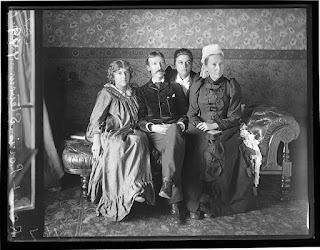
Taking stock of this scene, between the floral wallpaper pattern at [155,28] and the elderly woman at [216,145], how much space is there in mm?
111

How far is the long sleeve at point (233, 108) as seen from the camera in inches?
100

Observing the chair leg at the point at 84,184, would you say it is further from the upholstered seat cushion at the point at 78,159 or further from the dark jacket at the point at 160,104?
the dark jacket at the point at 160,104

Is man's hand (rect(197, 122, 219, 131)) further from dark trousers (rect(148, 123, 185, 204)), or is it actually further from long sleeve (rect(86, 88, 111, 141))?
long sleeve (rect(86, 88, 111, 141))

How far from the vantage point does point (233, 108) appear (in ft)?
8.37

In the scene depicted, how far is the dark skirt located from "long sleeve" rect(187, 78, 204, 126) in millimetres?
46

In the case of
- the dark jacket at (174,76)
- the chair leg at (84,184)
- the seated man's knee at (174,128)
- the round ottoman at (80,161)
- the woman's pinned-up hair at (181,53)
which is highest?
the woman's pinned-up hair at (181,53)

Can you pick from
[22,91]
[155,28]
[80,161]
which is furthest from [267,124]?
[22,91]

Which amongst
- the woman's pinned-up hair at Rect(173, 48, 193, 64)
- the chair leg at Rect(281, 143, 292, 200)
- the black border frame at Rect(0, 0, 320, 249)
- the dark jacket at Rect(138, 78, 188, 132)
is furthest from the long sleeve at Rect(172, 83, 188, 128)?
the chair leg at Rect(281, 143, 292, 200)

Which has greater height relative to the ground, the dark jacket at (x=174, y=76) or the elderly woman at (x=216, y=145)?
the dark jacket at (x=174, y=76)

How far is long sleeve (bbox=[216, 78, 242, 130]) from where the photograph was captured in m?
2.54

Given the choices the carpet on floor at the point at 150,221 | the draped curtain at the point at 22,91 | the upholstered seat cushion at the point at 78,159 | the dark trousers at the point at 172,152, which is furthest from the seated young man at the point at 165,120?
the draped curtain at the point at 22,91

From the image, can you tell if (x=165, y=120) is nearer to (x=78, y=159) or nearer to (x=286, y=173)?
(x=78, y=159)

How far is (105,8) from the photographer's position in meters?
2.55

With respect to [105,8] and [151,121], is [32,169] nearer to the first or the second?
[151,121]
